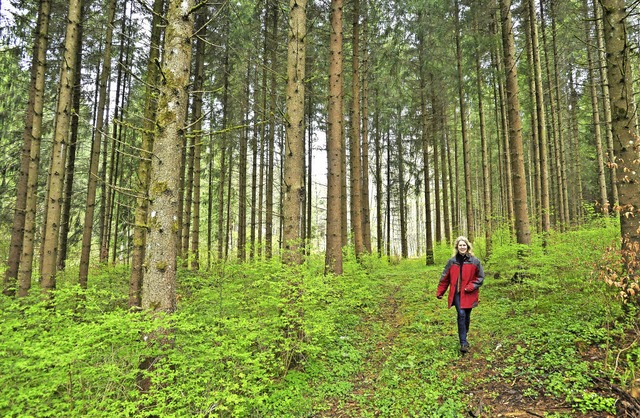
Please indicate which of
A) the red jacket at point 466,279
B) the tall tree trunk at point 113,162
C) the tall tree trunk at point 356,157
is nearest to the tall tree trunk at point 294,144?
the red jacket at point 466,279

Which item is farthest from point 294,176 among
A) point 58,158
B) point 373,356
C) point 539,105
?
point 539,105

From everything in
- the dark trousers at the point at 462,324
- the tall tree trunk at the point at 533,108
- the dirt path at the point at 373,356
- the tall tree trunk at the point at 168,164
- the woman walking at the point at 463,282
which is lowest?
the dirt path at the point at 373,356

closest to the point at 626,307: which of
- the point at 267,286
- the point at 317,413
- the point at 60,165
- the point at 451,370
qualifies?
the point at 451,370

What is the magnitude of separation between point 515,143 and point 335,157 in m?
4.82

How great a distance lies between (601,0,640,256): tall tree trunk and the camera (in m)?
4.68

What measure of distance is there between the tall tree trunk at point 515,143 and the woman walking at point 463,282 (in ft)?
11.5

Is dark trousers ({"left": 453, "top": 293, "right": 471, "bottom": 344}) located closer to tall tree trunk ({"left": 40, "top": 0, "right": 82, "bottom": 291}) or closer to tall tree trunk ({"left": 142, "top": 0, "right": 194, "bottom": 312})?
tall tree trunk ({"left": 142, "top": 0, "right": 194, "bottom": 312})

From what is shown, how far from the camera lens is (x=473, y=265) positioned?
5773mm

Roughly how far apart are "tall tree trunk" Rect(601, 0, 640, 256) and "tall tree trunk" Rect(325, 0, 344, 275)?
18.6 feet

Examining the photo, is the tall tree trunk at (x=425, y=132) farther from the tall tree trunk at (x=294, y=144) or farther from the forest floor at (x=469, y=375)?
the tall tree trunk at (x=294, y=144)

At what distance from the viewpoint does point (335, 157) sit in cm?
920

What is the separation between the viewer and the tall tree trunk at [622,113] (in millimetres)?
4684

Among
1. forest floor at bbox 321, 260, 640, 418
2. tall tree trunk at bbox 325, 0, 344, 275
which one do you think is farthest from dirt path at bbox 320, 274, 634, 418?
tall tree trunk at bbox 325, 0, 344, 275

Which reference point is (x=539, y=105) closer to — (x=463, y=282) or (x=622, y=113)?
(x=622, y=113)
